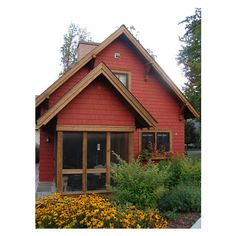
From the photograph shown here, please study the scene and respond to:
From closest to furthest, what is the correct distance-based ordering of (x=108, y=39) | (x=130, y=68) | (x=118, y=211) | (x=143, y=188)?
(x=118, y=211), (x=143, y=188), (x=108, y=39), (x=130, y=68)

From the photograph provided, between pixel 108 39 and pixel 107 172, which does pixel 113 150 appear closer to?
pixel 107 172

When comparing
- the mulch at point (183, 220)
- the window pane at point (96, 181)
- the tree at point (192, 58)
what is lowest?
the mulch at point (183, 220)

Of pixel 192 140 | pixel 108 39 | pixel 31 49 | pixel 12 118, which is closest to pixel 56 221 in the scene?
pixel 12 118

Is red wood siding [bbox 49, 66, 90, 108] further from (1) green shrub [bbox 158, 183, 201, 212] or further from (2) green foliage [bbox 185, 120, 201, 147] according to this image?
(2) green foliage [bbox 185, 120, 201, 147]

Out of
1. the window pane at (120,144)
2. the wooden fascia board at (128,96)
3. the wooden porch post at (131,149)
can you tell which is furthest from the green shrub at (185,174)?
the wooden fascia board at (128,96)

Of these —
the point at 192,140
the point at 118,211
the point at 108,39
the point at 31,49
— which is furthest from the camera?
the point at 192,140

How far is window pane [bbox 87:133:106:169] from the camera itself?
7301 mm

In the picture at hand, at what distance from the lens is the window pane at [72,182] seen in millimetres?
7121

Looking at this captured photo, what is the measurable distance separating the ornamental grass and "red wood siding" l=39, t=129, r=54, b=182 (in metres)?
4.32

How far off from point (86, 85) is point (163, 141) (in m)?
4.82

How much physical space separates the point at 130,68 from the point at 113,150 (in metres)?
4.00

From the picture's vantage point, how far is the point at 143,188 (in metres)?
5.80

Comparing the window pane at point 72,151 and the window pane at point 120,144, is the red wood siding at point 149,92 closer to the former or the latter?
the window pane at point 120,144

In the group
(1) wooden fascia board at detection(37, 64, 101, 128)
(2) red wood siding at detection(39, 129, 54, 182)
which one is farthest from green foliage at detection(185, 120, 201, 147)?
(1) wooden fascia board at detection(37, 64, 101, 128)
